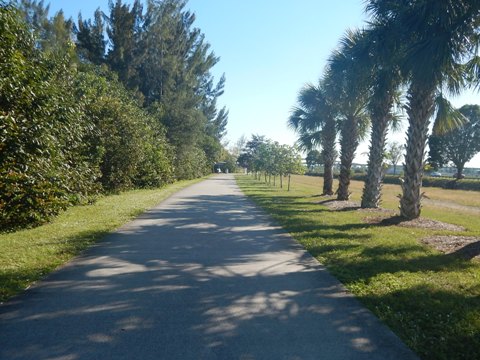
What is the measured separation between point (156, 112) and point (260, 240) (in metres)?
27.5

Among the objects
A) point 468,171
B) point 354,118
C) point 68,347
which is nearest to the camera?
point 68,347

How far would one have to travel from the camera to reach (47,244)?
7863mm

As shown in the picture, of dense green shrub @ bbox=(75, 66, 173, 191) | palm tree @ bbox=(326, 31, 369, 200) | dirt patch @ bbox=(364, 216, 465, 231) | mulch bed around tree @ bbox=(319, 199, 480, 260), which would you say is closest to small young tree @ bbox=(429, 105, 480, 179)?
palm tree @ bbox=(326, 31, 369, 200)

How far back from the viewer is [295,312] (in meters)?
4.51

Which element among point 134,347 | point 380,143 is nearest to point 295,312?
point 134,347

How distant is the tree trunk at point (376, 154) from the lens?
1526 centimetres

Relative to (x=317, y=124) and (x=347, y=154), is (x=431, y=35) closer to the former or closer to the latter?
(x=347, y=154)

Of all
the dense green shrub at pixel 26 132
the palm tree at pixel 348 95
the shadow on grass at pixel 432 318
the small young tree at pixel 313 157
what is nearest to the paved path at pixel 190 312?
the shadow on grass at pixel 432 318

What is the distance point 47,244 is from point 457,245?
8.37 metres

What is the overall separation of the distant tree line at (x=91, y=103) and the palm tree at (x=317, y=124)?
921 centimetres

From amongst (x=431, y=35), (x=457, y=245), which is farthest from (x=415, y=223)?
(x=431, y=35)

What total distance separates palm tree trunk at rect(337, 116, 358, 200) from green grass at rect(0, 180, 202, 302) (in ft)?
33.8

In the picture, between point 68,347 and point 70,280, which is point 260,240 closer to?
point 70,280

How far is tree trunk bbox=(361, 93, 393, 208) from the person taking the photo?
15258 millimetres
